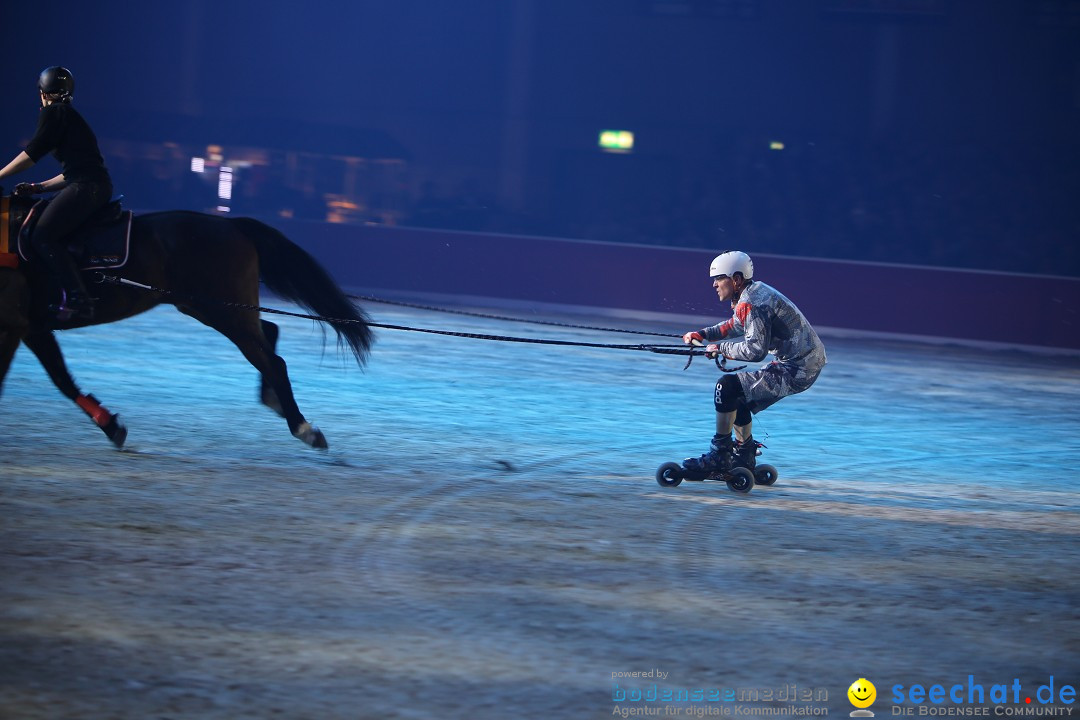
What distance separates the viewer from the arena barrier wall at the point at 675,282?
20.4 metres

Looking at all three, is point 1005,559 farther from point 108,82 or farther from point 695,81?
point 108,82

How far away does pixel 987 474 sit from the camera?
9656 mm

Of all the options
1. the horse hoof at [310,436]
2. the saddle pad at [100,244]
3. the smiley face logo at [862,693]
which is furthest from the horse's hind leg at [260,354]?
the smiley face logo at [862,693]

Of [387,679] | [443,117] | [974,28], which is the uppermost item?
[974,28]

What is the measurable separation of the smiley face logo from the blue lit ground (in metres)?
0.04

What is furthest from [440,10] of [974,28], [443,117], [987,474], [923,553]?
[923,553]

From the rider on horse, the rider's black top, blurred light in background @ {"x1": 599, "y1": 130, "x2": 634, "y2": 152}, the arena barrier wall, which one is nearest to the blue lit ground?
the rider on horse

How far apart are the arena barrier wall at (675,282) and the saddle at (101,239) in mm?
14181

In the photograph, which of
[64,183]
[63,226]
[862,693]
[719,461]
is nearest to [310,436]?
[63,226]

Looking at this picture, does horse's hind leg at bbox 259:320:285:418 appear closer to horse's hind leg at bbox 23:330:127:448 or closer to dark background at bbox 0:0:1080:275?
horse's hind leg at bbox 23:330:127:448

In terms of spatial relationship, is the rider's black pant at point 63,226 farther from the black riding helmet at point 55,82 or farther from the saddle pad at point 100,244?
the black riding helmet at point 55,82

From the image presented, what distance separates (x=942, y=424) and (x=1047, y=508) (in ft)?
13.1

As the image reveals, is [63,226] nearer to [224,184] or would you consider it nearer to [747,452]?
[747,452]

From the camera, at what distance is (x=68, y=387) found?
841 cm
